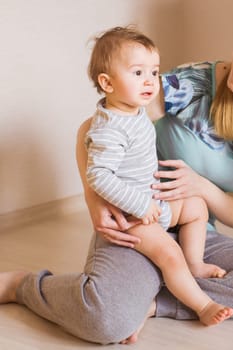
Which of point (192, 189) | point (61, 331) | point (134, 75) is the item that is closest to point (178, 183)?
point (192, 189)

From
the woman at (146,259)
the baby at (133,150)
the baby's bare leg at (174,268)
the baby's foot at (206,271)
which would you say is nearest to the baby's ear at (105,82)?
the baby at (133,150)

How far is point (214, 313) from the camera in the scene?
1.13 meters

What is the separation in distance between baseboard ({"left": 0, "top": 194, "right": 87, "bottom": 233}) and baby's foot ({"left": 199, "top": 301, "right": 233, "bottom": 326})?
0.85m

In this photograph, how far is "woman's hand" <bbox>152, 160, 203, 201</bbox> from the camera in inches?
48.1

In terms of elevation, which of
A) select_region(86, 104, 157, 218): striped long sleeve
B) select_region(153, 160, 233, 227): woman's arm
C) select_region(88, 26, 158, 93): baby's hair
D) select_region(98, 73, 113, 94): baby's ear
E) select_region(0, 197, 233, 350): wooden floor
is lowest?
Answer: select_region(0, 197, 233, 350): wooden floor

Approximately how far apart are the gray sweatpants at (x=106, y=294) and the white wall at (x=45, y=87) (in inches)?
28.0

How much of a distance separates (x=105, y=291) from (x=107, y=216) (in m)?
0.14

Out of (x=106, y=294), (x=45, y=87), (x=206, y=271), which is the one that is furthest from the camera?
(x=45, y=87)

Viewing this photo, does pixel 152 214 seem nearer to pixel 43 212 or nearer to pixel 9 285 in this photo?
pixel 9 285

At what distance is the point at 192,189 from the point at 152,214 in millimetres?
182

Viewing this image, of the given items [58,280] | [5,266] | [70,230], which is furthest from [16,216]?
[58,280]

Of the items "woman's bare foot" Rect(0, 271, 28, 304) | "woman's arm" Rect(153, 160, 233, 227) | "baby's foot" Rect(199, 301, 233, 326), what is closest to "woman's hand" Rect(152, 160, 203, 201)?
"woman's arm" Rect(153, 160, 233, 227)

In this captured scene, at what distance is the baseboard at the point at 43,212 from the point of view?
1.88 metres

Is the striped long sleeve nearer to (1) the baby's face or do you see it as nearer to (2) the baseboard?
(1) the baby's face
